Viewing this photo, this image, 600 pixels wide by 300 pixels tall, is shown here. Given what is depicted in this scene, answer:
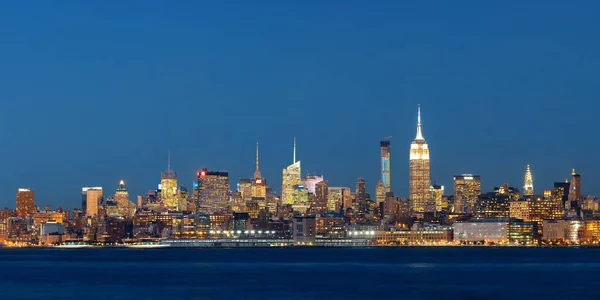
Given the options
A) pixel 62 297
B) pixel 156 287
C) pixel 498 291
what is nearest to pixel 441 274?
pixel 498 291

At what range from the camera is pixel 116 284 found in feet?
369

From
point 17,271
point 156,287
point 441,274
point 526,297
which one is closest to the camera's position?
point 526,297

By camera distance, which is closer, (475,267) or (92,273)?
(92,273)

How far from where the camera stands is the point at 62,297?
97688mm

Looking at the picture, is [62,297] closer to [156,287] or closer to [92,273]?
[156,287]

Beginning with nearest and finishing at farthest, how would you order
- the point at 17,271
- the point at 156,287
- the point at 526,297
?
the point at 526,297, the point at 156,287, the point at 17,271

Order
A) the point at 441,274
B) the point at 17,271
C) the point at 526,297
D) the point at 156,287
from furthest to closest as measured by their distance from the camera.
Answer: the point at 17,271, the point at 441,274, the point at 156,287, the point at 526,297

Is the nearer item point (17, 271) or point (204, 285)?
point (204, 285)

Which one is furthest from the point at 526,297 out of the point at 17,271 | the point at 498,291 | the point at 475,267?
the point at 17,271

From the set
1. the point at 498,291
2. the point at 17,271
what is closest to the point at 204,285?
the point at 498,291

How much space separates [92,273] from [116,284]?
23.2 m

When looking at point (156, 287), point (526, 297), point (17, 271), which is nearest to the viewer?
point (526, 297)

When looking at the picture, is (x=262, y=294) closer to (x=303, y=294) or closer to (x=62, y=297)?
(x=303, y=294)

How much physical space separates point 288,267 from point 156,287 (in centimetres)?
4358
